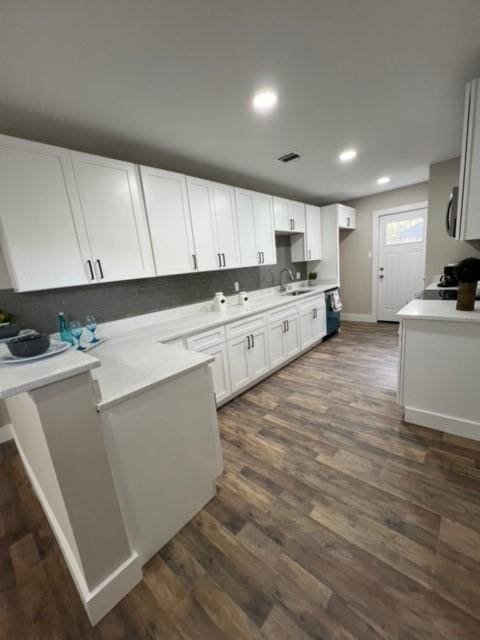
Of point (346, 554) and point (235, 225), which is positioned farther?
point (235, 225)

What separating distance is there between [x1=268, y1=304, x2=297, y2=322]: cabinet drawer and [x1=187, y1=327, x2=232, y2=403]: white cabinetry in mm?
854

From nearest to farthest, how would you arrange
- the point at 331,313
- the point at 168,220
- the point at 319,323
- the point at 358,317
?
the point at 168,220, the point at 319,323, the point at 331,313, the point at 358,317

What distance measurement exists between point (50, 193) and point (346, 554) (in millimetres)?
2730

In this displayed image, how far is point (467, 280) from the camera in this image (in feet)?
6.21

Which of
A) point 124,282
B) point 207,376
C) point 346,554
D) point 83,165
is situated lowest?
point 346,554

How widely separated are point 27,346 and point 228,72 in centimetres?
174

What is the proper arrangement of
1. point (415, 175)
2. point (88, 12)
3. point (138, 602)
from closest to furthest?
point (88, 12) < point (138, 602) < point (415, 175)

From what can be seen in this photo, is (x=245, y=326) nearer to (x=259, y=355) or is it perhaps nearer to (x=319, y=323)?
(x=259, y=355)

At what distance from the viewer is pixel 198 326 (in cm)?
240

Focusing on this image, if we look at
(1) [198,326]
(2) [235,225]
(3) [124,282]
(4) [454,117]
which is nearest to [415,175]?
(4) [454,117]

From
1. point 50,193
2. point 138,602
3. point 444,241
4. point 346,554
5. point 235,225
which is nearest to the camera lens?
point 138,602

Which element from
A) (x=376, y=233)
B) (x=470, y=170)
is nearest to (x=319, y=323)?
(x=376, y=233)

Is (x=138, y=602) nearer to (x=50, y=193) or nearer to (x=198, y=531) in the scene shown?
(x=198, y=531)

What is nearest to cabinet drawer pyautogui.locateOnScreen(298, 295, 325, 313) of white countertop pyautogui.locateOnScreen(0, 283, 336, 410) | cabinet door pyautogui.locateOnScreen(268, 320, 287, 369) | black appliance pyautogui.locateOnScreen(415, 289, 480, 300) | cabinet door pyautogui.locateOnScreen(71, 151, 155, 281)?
cabinet door pyautogui.locateOnScreen(268, 320, 287, 369)
